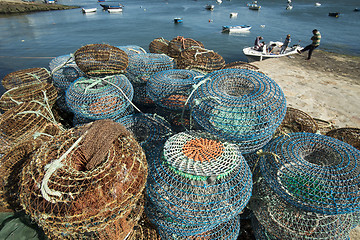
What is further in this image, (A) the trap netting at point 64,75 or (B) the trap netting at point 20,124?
(A) the trap netting at point 64,75

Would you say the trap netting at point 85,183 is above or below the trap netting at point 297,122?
above

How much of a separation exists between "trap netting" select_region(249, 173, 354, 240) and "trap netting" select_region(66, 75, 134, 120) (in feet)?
8.26

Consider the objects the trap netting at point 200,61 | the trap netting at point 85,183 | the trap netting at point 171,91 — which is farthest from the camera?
the trap netting at point 200,61

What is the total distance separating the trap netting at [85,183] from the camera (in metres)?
1.69

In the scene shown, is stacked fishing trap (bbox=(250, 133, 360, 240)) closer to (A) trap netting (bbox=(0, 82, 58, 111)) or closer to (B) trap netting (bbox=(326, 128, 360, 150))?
(B) trap netting (bbox=(326, 128, 360, 150))

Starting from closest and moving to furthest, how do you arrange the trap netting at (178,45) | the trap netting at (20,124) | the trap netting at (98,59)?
the trap netting at (20,124) → the trap netting at (98,59) → the trap netting at (178,45)

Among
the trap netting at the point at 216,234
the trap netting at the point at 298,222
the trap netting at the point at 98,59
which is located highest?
the trap netting at the point at 98,59

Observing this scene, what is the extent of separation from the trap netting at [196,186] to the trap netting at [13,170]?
142 centimetres

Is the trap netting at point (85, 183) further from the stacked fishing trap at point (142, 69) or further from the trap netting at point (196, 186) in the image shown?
the stacked fishing trap at point (142, 69)

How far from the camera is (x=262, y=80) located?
295cm

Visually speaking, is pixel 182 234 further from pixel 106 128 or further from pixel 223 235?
pixel 106 128

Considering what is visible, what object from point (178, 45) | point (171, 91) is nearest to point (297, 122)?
point (171, 91)

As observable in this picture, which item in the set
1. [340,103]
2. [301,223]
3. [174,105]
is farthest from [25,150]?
[340,103]

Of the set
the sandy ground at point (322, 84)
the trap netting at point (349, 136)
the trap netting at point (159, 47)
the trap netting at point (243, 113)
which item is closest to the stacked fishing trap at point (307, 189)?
the trap netting at point (243, 113)
